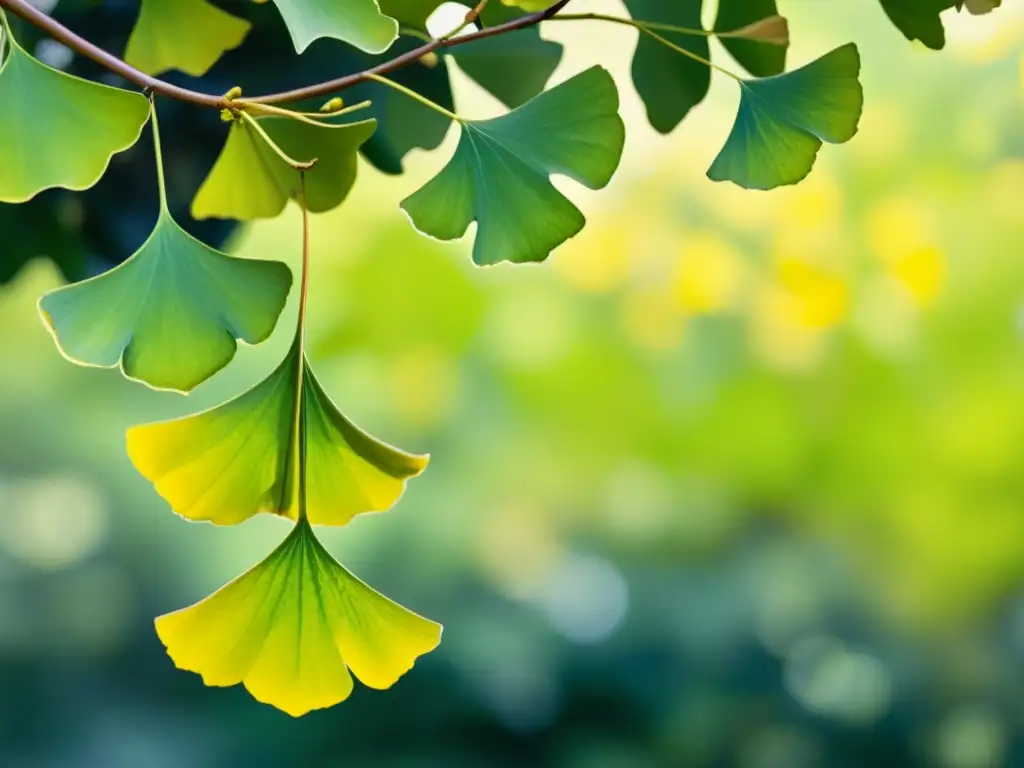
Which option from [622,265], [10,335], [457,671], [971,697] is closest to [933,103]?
[622,265]

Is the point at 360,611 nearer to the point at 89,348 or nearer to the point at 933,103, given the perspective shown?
the point at 89,348

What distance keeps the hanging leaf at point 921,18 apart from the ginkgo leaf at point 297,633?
179 mm

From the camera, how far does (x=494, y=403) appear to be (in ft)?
4.67

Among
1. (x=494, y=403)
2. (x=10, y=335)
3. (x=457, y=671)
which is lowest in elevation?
(x=457, y=671)

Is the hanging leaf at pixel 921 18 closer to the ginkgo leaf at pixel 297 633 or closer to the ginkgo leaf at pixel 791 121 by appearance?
the ginkgo leaf at pixel 791 121

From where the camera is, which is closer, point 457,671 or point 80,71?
point 80,71

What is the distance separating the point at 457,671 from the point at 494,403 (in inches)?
14.1

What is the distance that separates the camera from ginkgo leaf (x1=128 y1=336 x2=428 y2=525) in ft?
0.67

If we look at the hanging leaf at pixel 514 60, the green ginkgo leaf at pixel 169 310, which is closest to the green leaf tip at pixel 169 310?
the green ginkgo leaf at pixel 169 310

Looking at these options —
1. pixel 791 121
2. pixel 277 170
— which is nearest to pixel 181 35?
pixel 277 170

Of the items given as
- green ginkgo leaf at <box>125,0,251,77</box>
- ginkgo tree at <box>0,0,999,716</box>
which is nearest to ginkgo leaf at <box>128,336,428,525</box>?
ginkgo tree at <box>0,0,999,716</box>

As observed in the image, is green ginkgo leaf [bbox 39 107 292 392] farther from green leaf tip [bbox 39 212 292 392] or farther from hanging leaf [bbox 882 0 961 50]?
hanging leaf [bbox 882 0 961 50]

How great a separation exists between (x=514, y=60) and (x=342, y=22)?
0.11 m

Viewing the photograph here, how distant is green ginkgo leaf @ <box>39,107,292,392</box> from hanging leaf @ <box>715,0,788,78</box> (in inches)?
5.0
